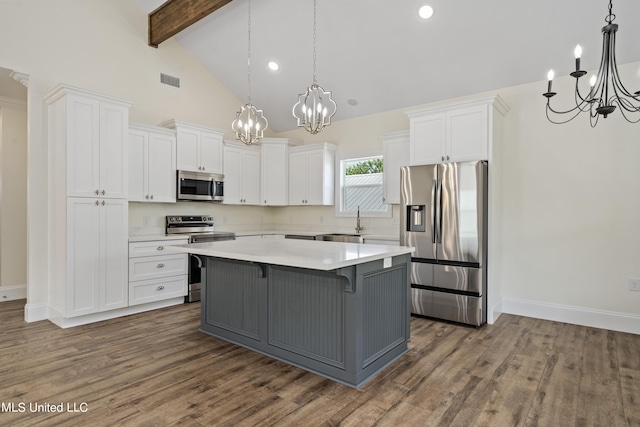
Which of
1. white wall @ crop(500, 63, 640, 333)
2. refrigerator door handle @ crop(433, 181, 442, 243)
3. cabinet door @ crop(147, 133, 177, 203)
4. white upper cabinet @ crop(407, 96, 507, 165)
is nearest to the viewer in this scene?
white wall @ crop(500, 63, 640, 333)

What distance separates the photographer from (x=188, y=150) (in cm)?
516

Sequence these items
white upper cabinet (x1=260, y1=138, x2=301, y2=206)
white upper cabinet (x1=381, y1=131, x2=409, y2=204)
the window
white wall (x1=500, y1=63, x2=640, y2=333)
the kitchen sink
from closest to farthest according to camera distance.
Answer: white wall (x1=500, y1=63, x2=640, y2=333) → white upper cabinet (x1=381, y1=131, x2=409, y2=204) → the kitchen sink → the window → white upper cabinet (x1=260, y1=138, x2=301, y2=206)

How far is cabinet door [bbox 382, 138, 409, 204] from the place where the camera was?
4.92 metres

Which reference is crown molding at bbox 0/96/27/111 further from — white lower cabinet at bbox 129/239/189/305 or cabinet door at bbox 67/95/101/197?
white lower cabinet at bbox 129/239/189/305

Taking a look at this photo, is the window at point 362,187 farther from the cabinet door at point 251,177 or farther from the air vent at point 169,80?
the air vent at point 169,80

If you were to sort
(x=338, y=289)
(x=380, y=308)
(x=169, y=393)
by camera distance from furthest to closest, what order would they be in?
(x=380, y=308) → (x=338, y=289) → (x=169, y=393)

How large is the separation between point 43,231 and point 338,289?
3.63 metres

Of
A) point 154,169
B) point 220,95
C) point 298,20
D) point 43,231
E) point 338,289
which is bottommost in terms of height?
point 338,289

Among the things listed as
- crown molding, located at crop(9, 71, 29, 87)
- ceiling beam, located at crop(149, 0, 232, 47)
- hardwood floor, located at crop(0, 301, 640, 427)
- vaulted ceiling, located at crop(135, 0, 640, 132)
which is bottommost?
hardwood floor, located at crop(0, 301, 640, 427)

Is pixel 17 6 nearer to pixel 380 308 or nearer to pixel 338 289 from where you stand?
pixel 338 289

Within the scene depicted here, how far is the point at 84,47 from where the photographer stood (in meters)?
4.53

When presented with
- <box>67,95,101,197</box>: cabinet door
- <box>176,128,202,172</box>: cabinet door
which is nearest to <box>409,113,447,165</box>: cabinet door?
<box>176,128,202,172</box>: cabinet door

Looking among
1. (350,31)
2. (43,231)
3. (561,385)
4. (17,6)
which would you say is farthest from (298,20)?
(561,385)

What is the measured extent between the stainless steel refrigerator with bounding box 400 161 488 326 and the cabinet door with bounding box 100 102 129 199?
10.9 ft
